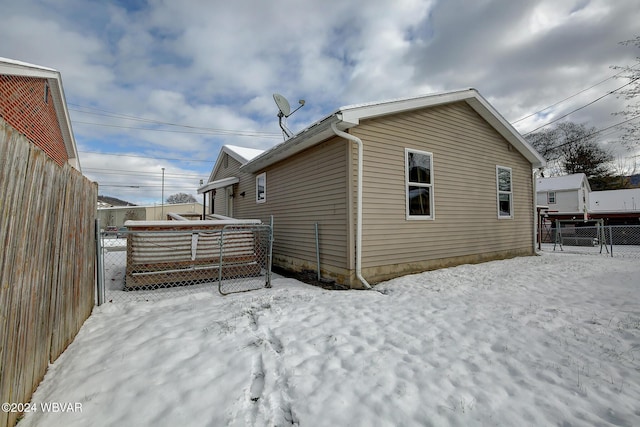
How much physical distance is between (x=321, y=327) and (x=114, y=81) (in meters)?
15.2

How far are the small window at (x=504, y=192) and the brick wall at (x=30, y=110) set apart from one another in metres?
10.5

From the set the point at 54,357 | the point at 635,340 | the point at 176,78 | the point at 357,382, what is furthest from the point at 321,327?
the point at 176,78

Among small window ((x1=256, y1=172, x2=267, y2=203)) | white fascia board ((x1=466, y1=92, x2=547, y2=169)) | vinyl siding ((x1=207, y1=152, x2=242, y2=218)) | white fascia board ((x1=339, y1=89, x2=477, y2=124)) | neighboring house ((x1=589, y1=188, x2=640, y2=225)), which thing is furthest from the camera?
neighboring house ((x1=589, y1=188, x2=640, y2=225))

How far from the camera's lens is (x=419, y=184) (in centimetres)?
624

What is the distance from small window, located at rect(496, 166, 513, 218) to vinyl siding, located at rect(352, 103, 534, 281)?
A: 8.4 inches

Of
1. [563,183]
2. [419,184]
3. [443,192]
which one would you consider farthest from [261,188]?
[563,183]

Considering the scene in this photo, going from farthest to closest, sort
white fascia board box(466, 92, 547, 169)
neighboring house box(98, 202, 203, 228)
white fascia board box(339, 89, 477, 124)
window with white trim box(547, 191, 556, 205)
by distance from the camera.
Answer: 1. neighboring house box(98, 202, 203, 228)
2. window with white trim box(547, 191, 556, 205)
3. white fascia board box(466, 92, 547, 169)
4. white fascia board box(339, 89, 477, 124)

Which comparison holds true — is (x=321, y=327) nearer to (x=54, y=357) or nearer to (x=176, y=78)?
(x=54, y=357)

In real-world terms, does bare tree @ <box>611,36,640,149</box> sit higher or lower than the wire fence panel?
higher

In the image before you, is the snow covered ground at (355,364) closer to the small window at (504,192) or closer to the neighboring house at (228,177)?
the small window at (504,192)

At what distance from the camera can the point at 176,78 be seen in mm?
12516

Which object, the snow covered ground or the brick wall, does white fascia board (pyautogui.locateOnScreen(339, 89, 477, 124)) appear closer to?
the snow covered ground

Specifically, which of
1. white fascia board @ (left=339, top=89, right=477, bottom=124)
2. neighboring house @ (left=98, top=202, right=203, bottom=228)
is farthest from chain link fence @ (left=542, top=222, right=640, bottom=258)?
neighboring house @ (left=98, top=202, right=203, bottom=228)

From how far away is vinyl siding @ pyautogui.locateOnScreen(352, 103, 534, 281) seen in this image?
18.0 ft
